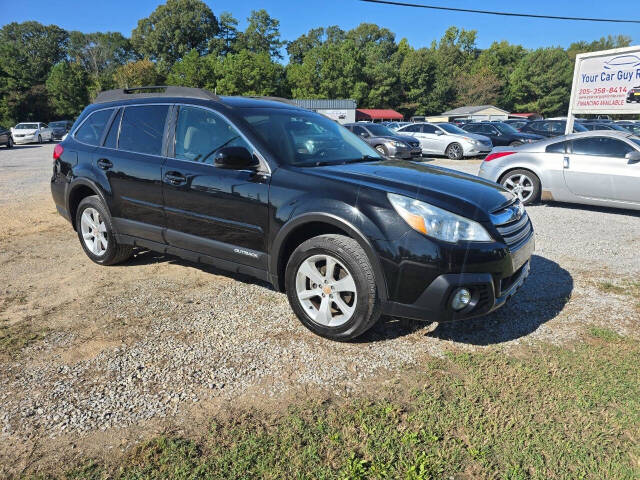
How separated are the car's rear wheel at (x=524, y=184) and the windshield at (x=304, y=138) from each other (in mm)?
4887

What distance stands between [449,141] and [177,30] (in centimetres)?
7979

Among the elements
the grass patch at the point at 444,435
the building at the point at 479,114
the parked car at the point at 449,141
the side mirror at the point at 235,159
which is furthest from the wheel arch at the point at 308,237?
the building at the point at 479,114

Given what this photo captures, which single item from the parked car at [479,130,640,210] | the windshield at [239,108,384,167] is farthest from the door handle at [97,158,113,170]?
the parked car at [479,130,640,210]

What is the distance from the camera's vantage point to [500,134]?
19.7 metres

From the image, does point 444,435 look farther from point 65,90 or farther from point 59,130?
point 65,90

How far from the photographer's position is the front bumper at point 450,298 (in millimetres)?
2902

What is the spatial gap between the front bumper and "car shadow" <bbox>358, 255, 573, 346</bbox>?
1.44ft

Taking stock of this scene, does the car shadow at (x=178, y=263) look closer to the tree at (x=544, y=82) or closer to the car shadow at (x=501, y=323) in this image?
the car shadow at (x=501, y=323)

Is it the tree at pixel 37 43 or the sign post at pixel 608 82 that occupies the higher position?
the tree at pixel 37 43

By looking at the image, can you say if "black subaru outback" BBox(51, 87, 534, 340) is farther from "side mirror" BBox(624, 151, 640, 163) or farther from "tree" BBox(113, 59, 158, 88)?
"tree" BBox(113, 59, 158, 88)

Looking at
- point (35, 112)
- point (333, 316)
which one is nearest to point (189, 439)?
point (333, 316)

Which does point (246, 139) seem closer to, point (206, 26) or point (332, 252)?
point (332, 252)

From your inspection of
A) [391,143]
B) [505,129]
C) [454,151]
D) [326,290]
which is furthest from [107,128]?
[505,129]

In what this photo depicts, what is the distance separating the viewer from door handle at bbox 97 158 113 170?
178 inches
